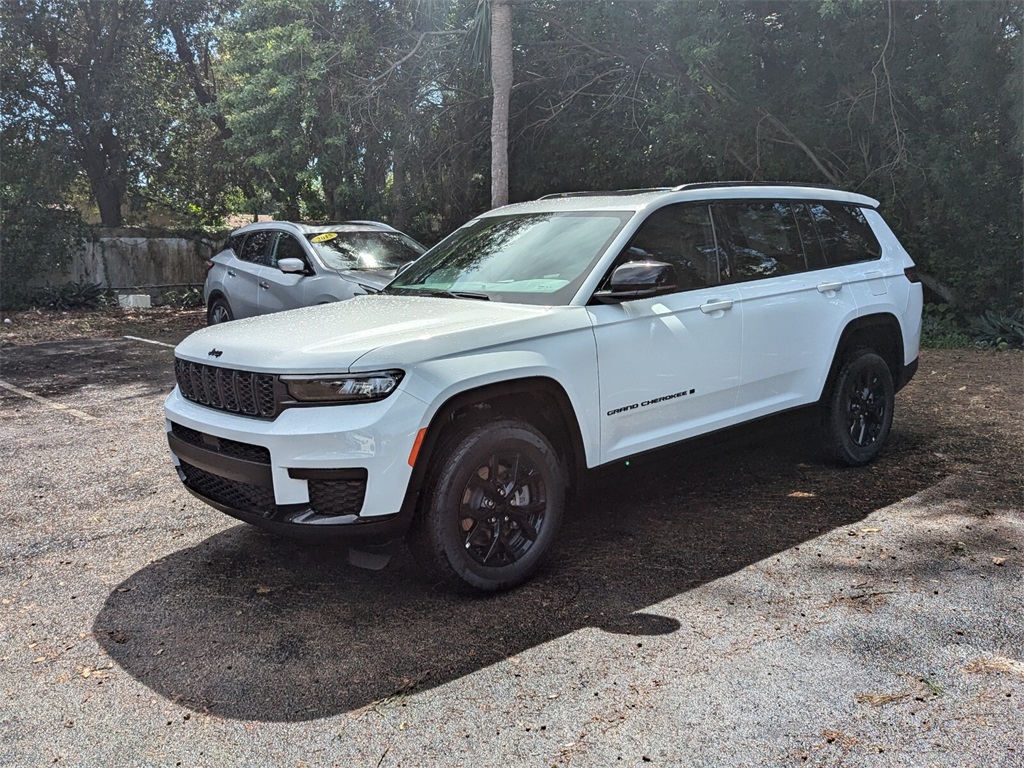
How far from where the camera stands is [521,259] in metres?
4.84

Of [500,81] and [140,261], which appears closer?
[500,81]

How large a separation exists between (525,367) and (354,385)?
0.77 meters

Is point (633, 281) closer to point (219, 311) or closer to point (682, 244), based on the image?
point (682, 244)

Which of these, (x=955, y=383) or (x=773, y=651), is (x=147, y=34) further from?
(x=773, y=651)

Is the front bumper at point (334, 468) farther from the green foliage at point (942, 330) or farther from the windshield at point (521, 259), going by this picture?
the green foliage at point (942, 330)

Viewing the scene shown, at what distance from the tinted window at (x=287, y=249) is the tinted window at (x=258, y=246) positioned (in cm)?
21

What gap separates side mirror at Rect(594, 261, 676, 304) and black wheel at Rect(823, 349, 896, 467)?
1.90m

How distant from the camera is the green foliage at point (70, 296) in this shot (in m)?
17.3

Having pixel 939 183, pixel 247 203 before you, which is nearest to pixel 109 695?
pixel 939 183

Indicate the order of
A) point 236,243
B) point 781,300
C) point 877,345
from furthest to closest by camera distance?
point 236,243 → point 877,345 → point 781,300

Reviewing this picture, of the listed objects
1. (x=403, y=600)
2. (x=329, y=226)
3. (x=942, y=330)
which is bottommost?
(x=942, y=330)

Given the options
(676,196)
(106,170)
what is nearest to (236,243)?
(676,196)

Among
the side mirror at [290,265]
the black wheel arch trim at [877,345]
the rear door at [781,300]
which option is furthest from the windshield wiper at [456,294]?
the side mirror at [290,265]

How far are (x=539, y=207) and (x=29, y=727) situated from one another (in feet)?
12.0
